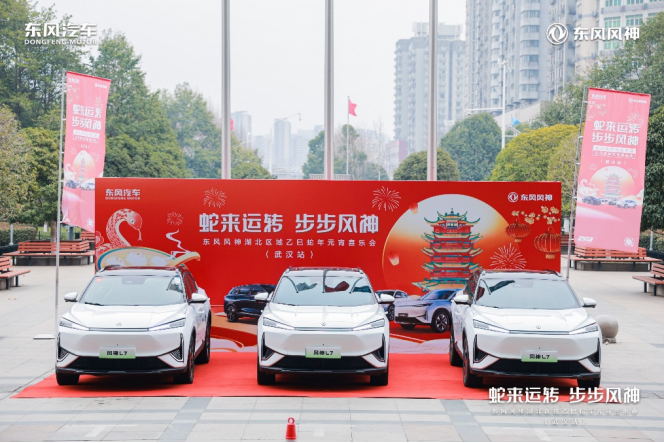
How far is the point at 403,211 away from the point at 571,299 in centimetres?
351

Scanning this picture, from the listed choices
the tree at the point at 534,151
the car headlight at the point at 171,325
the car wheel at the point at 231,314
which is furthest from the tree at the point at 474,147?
the car headlight at the point at 171,325

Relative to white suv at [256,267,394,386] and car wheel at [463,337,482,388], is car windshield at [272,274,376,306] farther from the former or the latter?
car wheel at [463,337,482,388]

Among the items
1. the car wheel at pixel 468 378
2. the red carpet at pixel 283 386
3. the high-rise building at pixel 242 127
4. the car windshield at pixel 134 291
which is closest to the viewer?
the red carpet at pixel 283 386

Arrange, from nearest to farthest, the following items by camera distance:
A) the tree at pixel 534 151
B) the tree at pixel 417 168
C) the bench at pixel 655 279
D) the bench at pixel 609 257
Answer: the bench at pixel 655 279, the bench at pixel 609 257, the tree at pixel 417 168, the tree at pixel 534 151

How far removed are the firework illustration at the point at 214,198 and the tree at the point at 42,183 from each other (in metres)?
21.6

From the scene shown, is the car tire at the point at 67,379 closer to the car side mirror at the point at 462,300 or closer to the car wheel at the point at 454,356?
the car side mirror at the point at 462,300

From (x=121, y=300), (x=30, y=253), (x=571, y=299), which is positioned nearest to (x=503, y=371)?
(x=571, y=299)

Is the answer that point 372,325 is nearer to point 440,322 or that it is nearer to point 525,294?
point 525,294

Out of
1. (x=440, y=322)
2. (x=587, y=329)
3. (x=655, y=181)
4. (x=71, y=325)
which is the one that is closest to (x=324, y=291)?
(x=440, y=322)

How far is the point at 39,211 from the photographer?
114ft

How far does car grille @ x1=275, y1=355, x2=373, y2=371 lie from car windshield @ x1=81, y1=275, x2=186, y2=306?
1979 mm

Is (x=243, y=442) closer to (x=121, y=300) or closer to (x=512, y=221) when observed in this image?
(x=121, y=300)

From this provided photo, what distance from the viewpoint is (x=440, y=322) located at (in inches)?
553

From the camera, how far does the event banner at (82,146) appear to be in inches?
713
